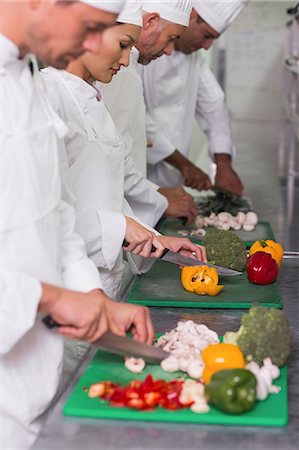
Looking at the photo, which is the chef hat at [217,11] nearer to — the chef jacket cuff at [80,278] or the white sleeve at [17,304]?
the chef jacket cuff at [80,278]

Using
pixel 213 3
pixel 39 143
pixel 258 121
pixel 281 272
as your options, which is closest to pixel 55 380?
pixel 39 143

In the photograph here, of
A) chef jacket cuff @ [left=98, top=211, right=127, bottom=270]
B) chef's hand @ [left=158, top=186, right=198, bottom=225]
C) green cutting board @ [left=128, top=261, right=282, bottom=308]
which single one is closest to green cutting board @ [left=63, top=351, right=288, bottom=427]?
green cutting board @ [left=128, top=261, right=282, bottom=308]

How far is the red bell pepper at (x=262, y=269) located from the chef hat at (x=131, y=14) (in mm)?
648

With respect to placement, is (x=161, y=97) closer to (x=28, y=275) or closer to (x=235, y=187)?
(x=235, y=187)

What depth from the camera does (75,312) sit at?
1354 millimetres

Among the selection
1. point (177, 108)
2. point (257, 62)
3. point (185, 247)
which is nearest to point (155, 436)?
point (185, 247)

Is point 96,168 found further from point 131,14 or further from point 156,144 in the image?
point 156,144

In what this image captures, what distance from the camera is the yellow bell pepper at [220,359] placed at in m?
1.37

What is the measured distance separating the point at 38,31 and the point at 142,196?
4.51ft

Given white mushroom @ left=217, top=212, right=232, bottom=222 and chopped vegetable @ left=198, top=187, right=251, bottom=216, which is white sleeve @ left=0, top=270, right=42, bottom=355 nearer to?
white mushroom @ left=217, top=212, right=232, bottom=222

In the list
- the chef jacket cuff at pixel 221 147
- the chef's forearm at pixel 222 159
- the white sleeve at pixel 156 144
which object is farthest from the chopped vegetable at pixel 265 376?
the chef jacket cuff at pixel 221 147

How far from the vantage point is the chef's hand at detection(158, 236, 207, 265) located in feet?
6.86

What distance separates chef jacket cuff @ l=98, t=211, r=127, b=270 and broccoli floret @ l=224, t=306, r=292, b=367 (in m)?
0.59

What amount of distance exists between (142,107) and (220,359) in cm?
156
